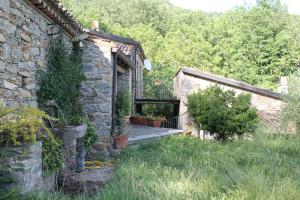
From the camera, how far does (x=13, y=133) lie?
3801 mm

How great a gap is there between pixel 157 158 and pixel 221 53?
80.1ft

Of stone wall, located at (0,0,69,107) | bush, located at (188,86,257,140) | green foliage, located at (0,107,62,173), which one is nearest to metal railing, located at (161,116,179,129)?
bush, located at (188,86,257,140)

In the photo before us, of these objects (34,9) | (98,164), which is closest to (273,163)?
(98,164)

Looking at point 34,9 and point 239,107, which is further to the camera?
point 239,107

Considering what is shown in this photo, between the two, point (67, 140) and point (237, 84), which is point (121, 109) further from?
point (237, 84)

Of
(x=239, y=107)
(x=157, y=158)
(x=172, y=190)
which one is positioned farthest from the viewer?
(x=239, y=107)

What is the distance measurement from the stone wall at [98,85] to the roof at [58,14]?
2.25 ft

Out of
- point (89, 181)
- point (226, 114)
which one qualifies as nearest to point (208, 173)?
point (89, 181)

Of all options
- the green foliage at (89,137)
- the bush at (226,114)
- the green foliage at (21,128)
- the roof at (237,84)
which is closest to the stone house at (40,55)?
the green foliage at (21,128)

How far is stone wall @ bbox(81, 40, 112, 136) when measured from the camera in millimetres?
8062

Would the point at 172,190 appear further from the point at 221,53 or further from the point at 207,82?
the point at 221,53

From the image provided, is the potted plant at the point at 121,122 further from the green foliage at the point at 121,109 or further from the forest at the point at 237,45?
the forest at the point at 237,45

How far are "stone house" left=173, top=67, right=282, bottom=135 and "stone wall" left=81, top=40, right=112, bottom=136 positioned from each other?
232 inches

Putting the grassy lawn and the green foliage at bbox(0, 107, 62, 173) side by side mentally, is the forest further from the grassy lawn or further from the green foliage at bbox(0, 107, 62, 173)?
the green foliage at bbox(0, 107, 62, 173)
